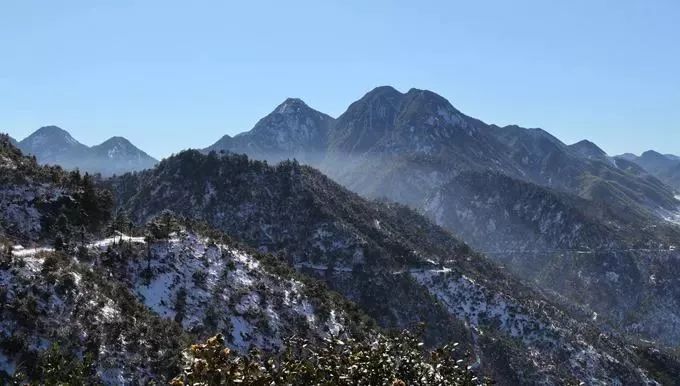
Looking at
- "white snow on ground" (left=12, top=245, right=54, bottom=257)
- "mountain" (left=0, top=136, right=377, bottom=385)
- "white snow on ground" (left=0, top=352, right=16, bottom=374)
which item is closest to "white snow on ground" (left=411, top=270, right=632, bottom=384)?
"mountain" (left=0, top=136, right=377, bottom=385)

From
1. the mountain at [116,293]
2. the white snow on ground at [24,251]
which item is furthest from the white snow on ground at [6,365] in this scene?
the white snow on ground at [24,251]

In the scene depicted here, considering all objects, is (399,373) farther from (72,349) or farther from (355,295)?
(355,295)

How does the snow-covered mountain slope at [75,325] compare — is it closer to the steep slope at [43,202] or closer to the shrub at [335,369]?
the steep slope at [43,202]

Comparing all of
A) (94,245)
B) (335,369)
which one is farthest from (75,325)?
(335,369)

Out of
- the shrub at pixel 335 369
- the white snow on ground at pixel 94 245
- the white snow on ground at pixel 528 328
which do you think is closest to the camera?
the shrub at pixel 335 369

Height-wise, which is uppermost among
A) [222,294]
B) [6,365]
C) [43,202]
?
[43,202]

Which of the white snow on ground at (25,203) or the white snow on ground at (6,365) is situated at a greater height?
the white snow on ground at (25,203)

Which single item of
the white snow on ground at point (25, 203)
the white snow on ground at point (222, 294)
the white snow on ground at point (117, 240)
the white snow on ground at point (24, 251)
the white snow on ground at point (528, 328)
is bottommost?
the white snow on ground at point (528, 328)

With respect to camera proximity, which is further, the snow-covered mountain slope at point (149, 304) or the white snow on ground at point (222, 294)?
the white snow on ground at point (222, 294)

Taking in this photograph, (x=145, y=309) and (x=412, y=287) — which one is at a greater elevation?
(x=145, y=309)

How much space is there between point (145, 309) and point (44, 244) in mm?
20406

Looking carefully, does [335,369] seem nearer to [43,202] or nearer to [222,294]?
[222,294]

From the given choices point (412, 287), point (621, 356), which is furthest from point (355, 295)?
point (621, 356)

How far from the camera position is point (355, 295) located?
7210 inches
